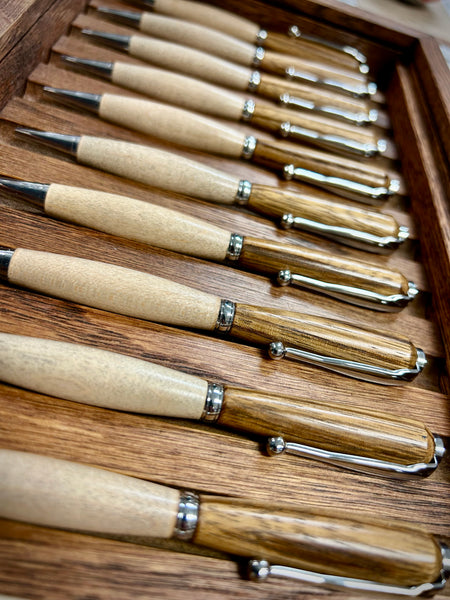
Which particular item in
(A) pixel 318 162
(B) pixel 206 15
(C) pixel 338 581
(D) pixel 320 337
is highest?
(B) pixel 206 15

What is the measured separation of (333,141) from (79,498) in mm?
823

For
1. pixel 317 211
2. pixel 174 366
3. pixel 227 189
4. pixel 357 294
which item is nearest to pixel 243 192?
pixel 227 189

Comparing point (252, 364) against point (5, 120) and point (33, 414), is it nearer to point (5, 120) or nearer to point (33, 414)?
point (33, 414)

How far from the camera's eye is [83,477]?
569 mm

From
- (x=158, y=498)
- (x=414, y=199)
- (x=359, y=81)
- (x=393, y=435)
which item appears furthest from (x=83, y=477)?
(x=359, y=81)

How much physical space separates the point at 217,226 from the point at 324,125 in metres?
0.38

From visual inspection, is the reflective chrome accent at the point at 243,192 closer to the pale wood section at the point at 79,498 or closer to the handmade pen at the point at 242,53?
the handmade pen at the point at 242,53

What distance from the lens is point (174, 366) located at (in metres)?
0.71

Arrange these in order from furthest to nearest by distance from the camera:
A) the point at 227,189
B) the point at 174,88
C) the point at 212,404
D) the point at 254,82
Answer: the point at 254,82, the point at 174,88, the point at 227,189, the point at 212,404

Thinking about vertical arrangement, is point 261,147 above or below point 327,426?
above

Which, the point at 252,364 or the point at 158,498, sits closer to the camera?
the point at 158,498

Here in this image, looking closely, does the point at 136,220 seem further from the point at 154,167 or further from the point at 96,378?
the point at 96,378

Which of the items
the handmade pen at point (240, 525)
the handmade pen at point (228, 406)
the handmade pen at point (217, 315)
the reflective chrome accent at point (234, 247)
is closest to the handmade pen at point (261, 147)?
the reflective chrome accent at point (234, 247)

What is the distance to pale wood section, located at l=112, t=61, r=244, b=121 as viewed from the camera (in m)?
1.02
